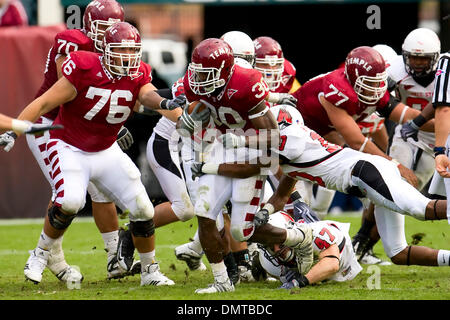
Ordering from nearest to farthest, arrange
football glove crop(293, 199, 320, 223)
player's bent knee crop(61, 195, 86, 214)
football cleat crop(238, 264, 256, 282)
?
player's bent knee crop(61, 195, 86, 214)
football glove crop(293, 199, 320, 223)
football cleat crop(238, 264, 256, 282)

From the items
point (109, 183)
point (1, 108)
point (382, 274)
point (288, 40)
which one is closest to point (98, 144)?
point (109, 183)

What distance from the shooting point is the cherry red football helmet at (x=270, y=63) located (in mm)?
6930

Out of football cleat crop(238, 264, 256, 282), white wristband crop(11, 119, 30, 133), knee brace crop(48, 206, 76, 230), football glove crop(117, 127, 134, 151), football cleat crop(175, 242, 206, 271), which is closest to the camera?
white wristband crop(11, 119, 30, 133)

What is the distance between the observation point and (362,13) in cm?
1171

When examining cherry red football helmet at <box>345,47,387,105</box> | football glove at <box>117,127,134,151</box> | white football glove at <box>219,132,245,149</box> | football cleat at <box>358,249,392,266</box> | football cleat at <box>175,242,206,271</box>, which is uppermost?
cherry red football helmet at <box>345,47,387,105</box>

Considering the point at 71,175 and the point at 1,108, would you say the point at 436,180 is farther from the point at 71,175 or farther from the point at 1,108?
the point at 1,108

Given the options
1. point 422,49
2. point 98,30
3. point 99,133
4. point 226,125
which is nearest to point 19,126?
point 99,133

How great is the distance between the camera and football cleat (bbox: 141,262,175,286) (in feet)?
19.0

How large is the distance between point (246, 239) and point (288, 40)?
269 inches

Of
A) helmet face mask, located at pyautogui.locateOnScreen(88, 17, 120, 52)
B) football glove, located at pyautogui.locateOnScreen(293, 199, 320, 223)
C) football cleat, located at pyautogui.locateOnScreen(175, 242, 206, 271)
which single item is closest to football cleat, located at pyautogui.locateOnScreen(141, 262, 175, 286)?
football cleat, located at pyautogui.locateOnScreen(175, 242, 206, 271)

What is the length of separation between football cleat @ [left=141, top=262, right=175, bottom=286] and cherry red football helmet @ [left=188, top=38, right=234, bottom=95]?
126 centimetres

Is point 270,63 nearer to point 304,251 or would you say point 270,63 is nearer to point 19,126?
point 304,251

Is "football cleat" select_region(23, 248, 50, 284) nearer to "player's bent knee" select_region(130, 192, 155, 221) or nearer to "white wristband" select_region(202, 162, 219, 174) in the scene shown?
"player's bent knee" select_region(130, 192, 155, 221)

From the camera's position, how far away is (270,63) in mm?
6957
